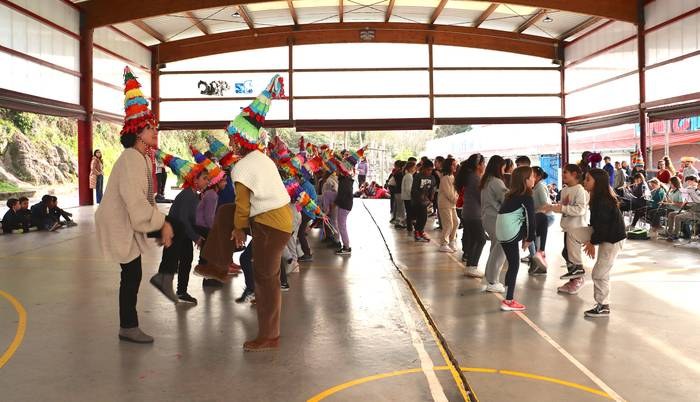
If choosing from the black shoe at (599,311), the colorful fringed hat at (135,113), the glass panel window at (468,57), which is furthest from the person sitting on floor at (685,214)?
the glass panel window at (468,57)

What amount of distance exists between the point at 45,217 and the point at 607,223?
1215 centimetres

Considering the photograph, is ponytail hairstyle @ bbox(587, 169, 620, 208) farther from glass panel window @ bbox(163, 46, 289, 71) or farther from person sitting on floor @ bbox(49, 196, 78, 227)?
glass panel window @ bbox(163, 46, 289, 71)

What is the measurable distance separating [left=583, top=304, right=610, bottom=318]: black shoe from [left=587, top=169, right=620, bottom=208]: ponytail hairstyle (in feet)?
3.15

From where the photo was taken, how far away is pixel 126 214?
525 cm

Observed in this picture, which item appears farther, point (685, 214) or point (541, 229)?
point (685, 214)

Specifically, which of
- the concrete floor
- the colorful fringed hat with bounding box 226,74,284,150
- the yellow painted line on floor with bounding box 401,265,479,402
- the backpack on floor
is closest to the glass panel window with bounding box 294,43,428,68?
the backpack on floor

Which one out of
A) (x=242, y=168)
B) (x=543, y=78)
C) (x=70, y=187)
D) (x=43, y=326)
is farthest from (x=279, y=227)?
(x=70, y=187)

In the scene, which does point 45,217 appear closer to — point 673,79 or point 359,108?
point 359,108

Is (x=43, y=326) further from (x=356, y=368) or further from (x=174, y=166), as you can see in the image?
(x=356, y=368)

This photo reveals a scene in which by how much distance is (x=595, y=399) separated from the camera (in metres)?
4.08

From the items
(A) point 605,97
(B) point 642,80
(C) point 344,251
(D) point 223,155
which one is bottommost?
(C) point 344,251

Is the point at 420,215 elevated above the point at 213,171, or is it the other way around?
the point at 213,171

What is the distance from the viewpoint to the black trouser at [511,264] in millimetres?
6673

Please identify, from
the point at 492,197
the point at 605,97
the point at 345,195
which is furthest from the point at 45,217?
the point at 605,97
